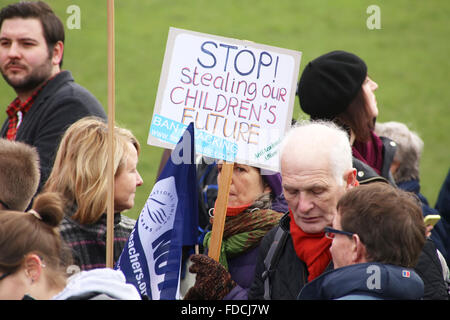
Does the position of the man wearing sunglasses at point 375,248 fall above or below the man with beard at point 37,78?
below

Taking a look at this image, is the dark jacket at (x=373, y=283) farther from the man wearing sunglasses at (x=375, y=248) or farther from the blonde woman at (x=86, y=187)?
the blonde woman at (x=86, y=187)

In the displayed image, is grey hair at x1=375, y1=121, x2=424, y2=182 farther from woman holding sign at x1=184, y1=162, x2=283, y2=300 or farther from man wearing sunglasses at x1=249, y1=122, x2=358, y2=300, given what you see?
man wearing sunglasses at x1=249, y1=122, x2=358, y2=300

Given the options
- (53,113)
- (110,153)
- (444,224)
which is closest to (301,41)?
(444,224)

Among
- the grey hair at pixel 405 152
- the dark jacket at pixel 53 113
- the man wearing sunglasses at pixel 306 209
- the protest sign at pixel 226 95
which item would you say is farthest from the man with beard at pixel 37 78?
the grey hair at pixel 405 152

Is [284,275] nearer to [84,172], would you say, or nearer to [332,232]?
[332,232]

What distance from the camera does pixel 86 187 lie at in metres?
4.21

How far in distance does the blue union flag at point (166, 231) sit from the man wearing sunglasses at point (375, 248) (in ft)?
2.73

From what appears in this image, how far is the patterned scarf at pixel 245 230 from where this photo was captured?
418cm

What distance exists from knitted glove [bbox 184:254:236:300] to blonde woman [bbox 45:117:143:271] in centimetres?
67

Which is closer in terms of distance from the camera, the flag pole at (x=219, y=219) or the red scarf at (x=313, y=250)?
the red scarf at (x=313, y=250)

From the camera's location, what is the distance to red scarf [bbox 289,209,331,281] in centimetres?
371

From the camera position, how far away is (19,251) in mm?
3289

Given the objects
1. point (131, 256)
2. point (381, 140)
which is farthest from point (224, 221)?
point (381, 140)

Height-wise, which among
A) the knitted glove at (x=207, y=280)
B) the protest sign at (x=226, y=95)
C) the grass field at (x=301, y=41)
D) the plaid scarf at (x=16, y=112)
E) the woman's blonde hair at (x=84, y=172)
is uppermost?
the grass field at (x=301, y=41)
